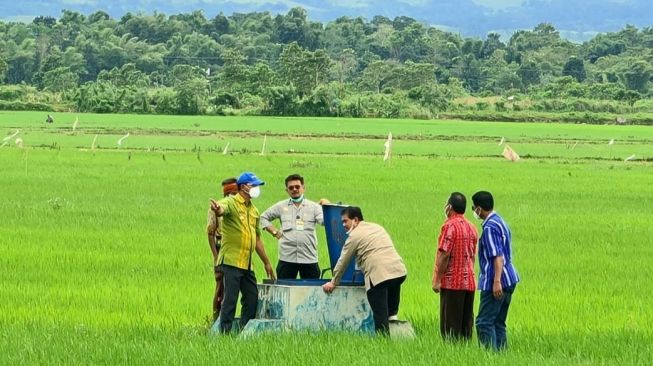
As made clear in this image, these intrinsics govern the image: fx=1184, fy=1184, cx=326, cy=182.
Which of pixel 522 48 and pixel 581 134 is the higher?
pixel 522 48

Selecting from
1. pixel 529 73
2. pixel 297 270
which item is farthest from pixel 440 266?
pixel 529 73

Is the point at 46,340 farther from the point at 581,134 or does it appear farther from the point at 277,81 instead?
the point at 277,81

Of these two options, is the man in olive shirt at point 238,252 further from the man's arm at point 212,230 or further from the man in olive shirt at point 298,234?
the man in olive shirt at point 298,234

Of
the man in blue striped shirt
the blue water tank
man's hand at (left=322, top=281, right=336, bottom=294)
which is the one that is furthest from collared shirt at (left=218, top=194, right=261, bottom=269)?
the man in blue striped shirt

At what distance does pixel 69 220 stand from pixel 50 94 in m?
69.4

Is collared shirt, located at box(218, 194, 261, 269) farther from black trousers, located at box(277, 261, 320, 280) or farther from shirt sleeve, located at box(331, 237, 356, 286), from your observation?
black trousers, located at box(277, 261, 320, 280)

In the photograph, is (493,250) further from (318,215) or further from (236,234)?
(318,215)

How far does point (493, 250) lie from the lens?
8.63 metres

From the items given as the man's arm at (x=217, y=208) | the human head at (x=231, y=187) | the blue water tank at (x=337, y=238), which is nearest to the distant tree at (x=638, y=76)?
the human head at (x=231, y=187)

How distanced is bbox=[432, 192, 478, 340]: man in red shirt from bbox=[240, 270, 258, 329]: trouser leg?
1521mm

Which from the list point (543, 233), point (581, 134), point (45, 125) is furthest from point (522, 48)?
point (543, 233)

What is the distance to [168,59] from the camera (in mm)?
122188

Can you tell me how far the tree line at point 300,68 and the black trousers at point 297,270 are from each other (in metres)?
67.1

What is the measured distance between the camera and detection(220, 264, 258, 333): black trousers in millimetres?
9281
